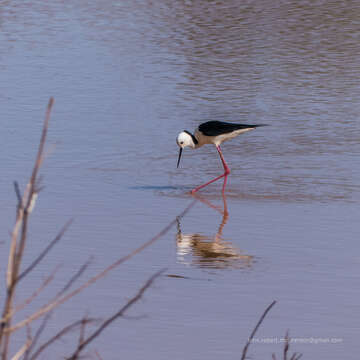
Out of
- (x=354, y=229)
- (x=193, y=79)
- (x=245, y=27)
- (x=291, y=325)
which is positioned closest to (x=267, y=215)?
(x=354, y=229)

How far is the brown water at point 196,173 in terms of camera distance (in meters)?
6.37

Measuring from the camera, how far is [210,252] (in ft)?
26.4

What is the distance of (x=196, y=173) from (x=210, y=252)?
3.42 m

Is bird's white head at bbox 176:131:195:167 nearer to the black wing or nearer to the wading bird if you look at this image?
the wading bird

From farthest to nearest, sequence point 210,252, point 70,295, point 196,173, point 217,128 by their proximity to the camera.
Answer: point 196,173 < point 217,128 < point 210,252 < point 70,295

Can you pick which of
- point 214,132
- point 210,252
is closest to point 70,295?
point 210,252

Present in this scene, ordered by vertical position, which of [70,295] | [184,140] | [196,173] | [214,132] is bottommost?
[196,173]

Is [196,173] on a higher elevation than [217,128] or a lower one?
lower

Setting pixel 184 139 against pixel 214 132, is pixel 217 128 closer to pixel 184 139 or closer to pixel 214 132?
pixel 214 132

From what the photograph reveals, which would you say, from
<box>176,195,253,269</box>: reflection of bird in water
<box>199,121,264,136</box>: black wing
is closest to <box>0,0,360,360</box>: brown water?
<box>176,195,253,269</box>: reflection of bird in water

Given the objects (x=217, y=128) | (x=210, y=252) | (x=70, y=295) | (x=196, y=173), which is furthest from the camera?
(x=196, y=173)

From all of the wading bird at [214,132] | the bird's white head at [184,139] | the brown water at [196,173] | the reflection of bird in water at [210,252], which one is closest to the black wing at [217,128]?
the wading bird at [214,132]

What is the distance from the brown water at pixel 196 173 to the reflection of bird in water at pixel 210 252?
0.06ft

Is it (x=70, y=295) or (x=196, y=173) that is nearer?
(x=70, y=295)
